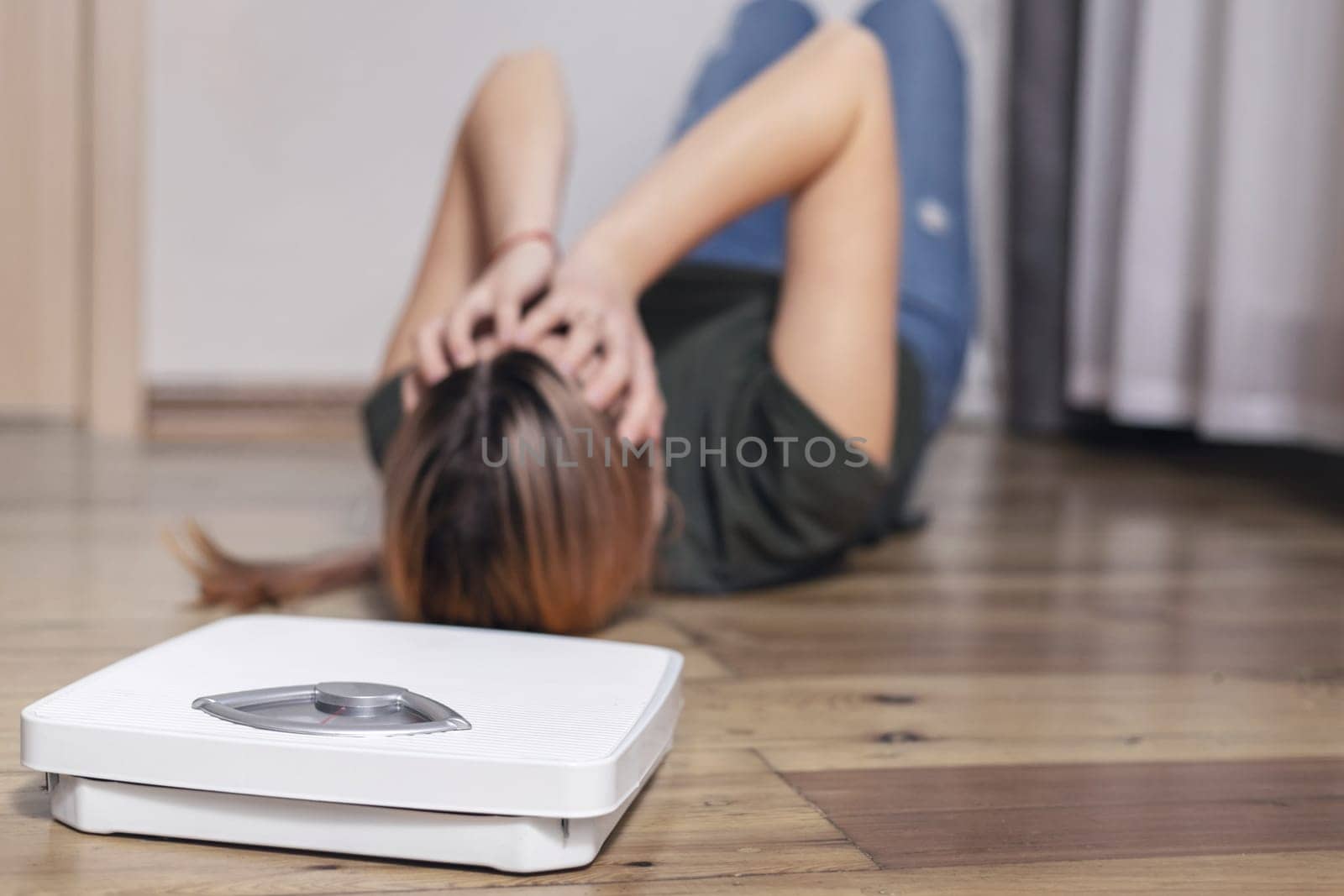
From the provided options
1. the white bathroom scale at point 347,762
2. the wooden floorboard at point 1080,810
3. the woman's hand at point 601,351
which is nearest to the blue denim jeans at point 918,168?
the woman's hand at point 601,351

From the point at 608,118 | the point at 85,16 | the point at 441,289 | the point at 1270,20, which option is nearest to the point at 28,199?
the point at 85,16

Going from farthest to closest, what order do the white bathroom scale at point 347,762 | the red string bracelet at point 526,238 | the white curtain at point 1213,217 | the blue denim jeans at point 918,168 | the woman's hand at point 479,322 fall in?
the white curtain at point 1213,217 < the blue denim jeans at point 918,168 < the red string bracelet at point 526,238 < the woman's hand at point 479,322 < the white bathroom scale at point 347,762

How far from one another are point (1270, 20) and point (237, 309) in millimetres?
1702

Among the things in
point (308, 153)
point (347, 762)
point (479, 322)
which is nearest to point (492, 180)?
point (479, 322)

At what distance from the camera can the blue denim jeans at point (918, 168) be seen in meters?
1.56

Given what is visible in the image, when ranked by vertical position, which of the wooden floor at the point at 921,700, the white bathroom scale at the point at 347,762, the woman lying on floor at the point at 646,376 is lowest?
the wooden floor at the point at 921,700

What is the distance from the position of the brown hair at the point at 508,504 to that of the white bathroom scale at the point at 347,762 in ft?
0.84

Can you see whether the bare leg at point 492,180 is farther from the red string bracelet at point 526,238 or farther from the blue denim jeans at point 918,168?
the blue denim jeans at point 918,168

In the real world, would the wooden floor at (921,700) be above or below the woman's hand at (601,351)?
below

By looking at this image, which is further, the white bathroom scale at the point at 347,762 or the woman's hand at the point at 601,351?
the woman's hand at the point at 601,351

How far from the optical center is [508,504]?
35.0 inches

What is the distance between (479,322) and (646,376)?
16 centimetres

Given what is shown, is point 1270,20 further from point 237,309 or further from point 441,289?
point 237,309

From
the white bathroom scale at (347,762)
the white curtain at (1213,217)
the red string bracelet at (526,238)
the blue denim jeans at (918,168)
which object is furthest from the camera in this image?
the white curtain at (1213,217)
